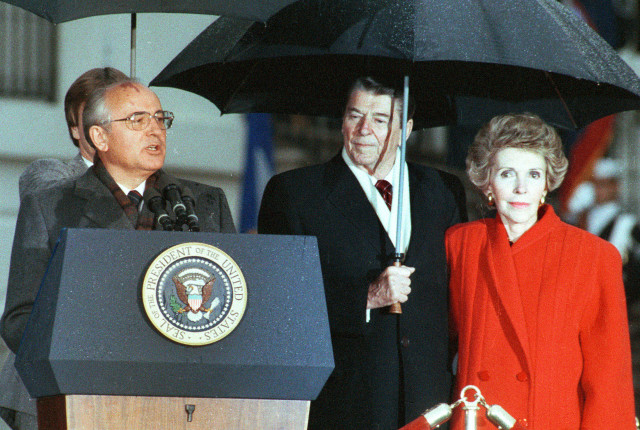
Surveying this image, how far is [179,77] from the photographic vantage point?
4.20 meters

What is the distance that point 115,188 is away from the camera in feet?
11.2

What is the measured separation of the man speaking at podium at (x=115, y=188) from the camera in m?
3.30

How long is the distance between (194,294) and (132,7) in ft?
3.81

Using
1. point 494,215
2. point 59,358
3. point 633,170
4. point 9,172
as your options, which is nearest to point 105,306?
point 59,358

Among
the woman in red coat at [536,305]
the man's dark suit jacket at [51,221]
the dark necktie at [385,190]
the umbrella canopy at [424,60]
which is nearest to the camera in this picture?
the man's dark suit jacket at [51,221]

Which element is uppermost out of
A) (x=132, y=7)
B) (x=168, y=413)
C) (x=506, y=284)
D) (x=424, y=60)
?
(x=132, y=7)

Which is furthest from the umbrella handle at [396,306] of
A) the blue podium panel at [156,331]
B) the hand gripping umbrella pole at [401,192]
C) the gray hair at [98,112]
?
the gray hair at [98,112]

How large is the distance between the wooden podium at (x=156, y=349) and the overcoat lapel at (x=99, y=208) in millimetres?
649

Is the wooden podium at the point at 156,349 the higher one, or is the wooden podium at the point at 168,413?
the wooden podium at the point at 156,349

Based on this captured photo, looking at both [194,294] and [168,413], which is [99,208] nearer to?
[194,294]

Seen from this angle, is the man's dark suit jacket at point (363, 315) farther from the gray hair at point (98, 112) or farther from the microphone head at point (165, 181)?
the gray hair at point (98, 112)

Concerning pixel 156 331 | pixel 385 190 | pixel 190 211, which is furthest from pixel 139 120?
pixel 156 331

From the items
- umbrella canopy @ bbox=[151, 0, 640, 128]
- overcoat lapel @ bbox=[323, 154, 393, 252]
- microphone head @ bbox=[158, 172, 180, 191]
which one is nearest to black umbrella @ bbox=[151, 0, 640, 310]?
umbrella canopy @ bbox=[151, 0, 640, 128]

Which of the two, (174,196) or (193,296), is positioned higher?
(174,196)
